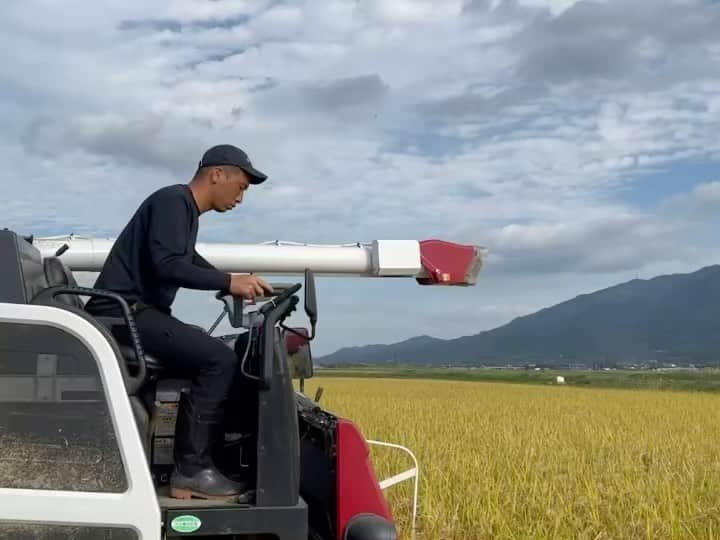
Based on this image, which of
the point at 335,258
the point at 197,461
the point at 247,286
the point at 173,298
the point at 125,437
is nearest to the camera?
the point at 125,437

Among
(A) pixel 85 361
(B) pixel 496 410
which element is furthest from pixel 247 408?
(B) pixel 496 410

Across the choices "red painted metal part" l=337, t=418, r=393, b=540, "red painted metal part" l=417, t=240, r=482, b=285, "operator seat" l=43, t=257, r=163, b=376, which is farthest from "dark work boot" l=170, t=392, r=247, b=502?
"red painted metal part" l=417, t=240, r=482, b=285

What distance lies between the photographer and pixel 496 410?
2308 cm

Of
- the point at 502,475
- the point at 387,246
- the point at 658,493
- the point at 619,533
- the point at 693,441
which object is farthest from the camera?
the point at 693,441

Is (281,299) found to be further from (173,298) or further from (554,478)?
(554,478)

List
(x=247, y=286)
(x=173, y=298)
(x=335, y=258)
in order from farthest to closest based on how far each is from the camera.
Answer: (x=335, y=258), (x=173, y=298), (x=247, y=286)

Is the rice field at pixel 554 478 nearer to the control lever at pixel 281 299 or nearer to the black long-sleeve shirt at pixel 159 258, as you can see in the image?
the control lever at pixel 281 299

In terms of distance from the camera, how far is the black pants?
375 cm

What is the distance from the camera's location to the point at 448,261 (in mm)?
5531

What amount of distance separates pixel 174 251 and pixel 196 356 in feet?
1.49

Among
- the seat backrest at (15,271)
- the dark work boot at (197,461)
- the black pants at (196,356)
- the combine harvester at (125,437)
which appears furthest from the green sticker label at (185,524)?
the seat backrest at (15,271)

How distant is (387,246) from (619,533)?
3453 mm

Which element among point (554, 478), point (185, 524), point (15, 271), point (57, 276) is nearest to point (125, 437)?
point (185, 524)

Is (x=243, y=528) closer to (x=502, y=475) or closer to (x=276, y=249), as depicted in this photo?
(x=276, y=249)
